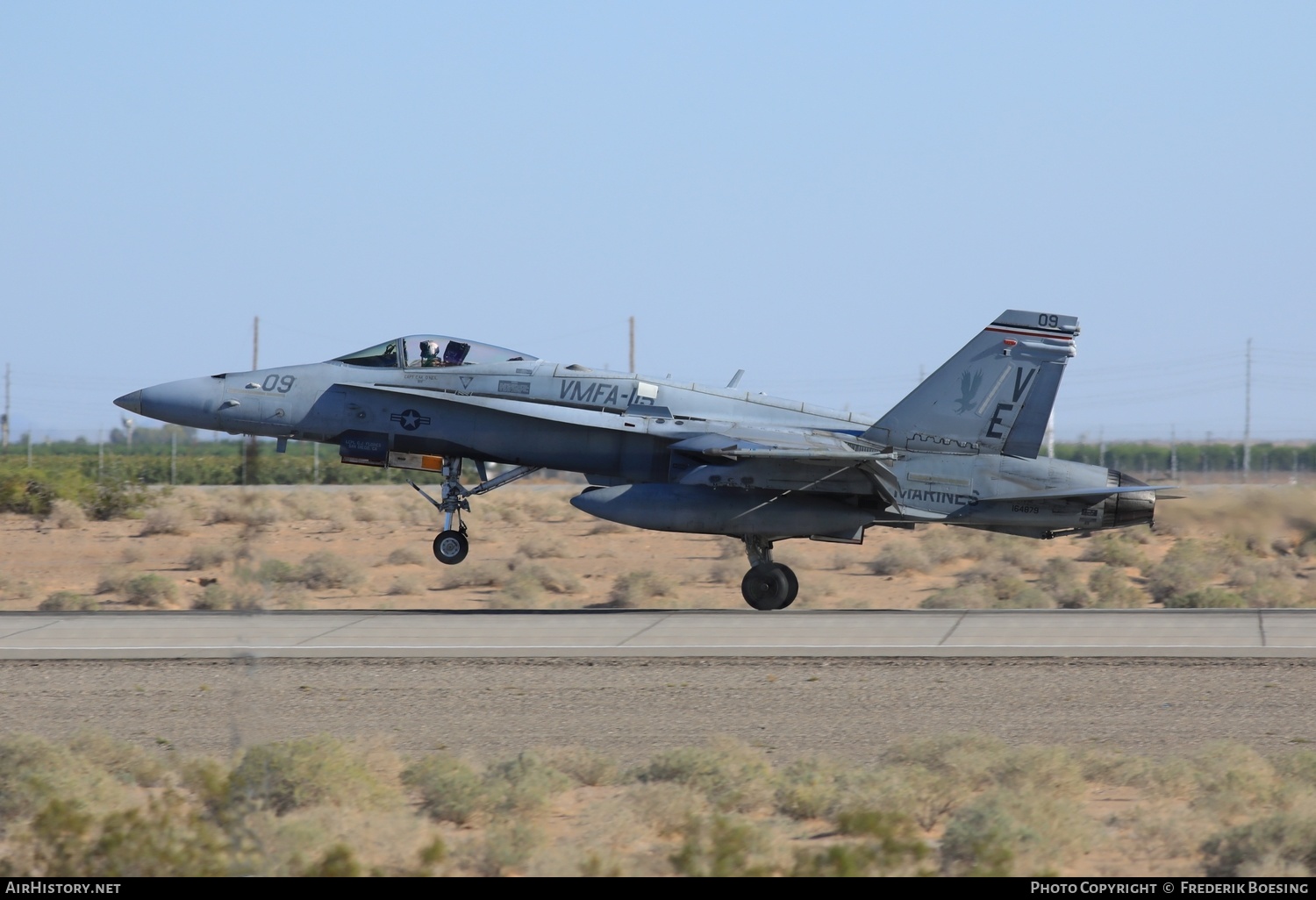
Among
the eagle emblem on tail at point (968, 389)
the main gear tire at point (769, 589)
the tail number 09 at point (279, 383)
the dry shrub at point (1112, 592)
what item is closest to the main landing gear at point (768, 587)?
the main gear tire at point (769, 589)

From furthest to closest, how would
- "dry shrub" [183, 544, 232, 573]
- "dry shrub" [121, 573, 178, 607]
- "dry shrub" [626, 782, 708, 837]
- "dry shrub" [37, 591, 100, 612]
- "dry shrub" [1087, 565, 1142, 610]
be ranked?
"dry shrub" [183, 544, 232, 573]
"dry shrub" [1087, 565, 1142, 610]
"dry shrub" [121, 573, 178, 607]
"dry shrub" [37, 591, 100, 612]
"dry shrub" [626, 782, 708, 837]

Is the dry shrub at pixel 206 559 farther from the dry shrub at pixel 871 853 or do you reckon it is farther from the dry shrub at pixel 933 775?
the dry shrub at pixel 871 853

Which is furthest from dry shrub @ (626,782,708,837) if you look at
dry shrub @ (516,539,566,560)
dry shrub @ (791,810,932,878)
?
dry shrub @ (516,539,566,560)

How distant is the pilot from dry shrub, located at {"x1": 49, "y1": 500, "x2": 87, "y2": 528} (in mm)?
Answer: 21065

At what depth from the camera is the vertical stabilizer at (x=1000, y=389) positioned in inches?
765

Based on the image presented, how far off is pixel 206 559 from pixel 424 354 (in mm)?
13165

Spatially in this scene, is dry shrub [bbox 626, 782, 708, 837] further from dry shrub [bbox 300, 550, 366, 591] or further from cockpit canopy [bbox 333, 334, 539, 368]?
dry shrub [bbox 300, 550, 366, 591]

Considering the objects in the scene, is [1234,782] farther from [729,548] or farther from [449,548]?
[729,548]

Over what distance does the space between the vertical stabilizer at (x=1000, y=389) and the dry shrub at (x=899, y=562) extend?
11936mm

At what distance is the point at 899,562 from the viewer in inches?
1240

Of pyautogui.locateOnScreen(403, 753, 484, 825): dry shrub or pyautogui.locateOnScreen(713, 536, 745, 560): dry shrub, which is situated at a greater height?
pyautogui.locateOnScreen(403, 753, 484, 825): dry shrub

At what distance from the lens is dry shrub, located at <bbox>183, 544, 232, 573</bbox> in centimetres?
3039

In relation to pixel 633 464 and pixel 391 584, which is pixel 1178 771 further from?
pixel 391 584

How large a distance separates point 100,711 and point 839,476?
A: 33.1 feet
